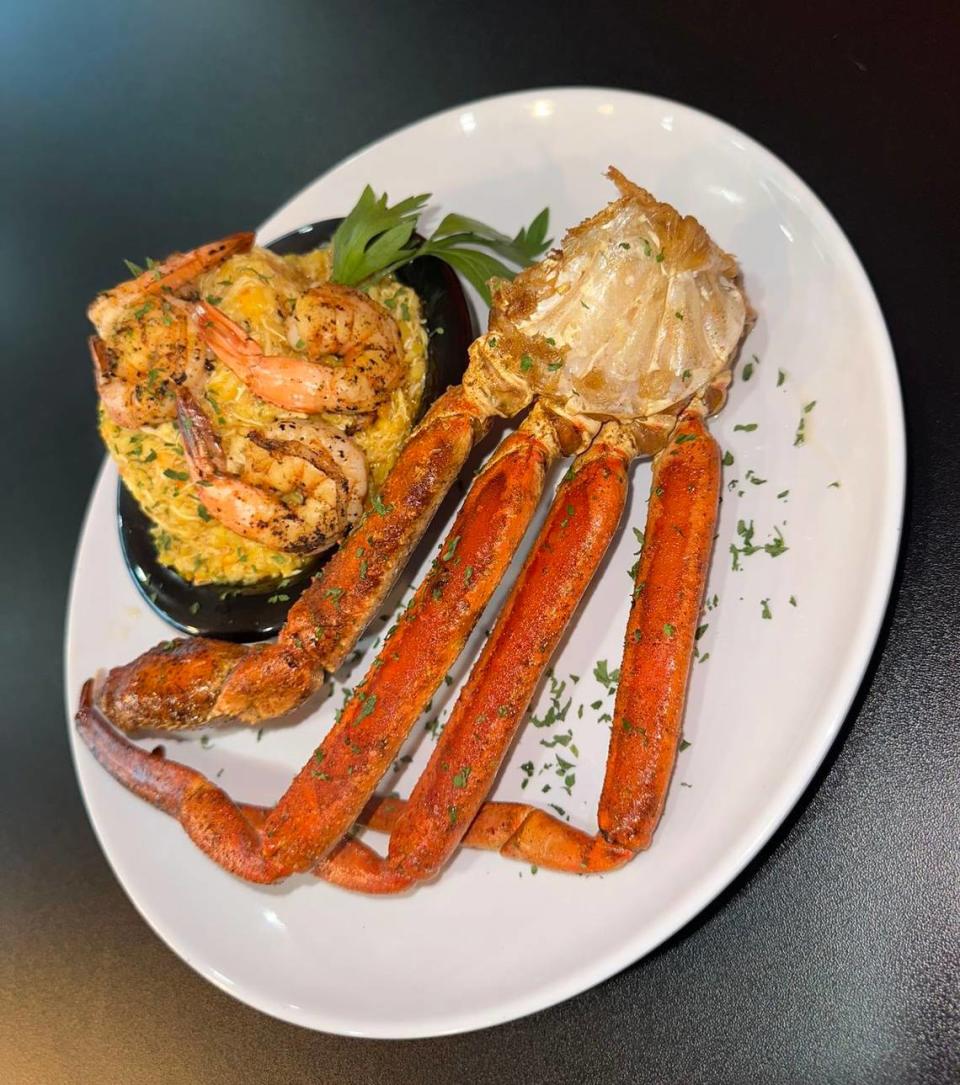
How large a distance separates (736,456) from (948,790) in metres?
0.88

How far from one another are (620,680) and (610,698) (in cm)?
33

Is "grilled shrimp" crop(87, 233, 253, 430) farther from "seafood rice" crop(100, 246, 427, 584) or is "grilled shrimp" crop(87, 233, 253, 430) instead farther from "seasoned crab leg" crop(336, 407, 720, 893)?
"seasoned crab leg" crop(336, 407, 720, 893)

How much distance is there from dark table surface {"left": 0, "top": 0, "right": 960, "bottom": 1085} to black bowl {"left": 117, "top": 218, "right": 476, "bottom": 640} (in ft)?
3.20

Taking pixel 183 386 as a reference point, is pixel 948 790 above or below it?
below

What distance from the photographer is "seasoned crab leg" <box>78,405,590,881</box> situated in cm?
193

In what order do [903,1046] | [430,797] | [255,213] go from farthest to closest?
[255,213] < [430,797] < [903,1046]

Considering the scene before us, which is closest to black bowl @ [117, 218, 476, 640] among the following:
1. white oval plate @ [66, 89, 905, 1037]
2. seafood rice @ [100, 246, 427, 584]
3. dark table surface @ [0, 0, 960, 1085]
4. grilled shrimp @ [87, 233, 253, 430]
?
seafood rice @ [100, 246, 427, 584]

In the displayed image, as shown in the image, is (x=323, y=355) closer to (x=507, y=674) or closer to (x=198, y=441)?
(x=198, y=441)

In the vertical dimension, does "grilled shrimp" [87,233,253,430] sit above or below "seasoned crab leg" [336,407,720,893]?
above

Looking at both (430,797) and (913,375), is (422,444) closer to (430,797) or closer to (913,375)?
(430,797)

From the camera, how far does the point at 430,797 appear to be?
6.28 feet

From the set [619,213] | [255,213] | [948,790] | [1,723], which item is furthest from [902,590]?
[1,723]

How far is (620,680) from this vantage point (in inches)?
72.4

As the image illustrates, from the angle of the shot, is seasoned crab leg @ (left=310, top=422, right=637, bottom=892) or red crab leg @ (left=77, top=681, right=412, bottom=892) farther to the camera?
red crab leg @ (left=77, top=681, right=412, bottom=892)
